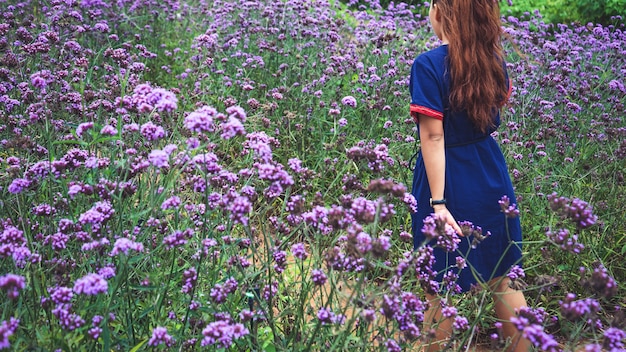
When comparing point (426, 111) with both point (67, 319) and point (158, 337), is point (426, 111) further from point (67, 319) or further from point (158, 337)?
point (67, 319)

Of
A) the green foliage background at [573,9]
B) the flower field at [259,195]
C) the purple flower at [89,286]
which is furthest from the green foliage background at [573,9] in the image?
the purple flower at [89,286]

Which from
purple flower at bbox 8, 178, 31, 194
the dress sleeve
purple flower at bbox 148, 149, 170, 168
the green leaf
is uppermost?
the dress sleeve

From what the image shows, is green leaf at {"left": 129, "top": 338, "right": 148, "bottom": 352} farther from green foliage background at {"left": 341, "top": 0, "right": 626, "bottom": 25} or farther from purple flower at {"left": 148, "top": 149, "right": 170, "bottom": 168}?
green foliage background at {"left": 341, "top": 0, "right": 626, "bottom": 25}

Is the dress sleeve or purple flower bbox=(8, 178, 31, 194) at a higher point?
the dress sleeve

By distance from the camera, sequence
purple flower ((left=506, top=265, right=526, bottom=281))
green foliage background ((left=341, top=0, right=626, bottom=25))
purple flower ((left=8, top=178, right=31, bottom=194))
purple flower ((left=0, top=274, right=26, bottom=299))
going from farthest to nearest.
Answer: green foliage background ((left=341, top=0, right=626, bottom=25)), purple flower ((left=506, top=265, right=526, bottom=281)), purple flower ((left=8, top=178, right=31, bottom=194)), purple flower ((left=0, top=274, right=26, bottom=299))

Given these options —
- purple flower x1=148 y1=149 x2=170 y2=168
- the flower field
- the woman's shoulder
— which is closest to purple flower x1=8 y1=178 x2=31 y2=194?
the flower field

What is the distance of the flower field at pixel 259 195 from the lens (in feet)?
6.30

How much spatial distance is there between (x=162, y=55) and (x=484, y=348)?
490cm

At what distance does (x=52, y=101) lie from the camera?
10.7ft

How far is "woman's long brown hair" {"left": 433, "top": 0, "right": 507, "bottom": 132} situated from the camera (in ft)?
8.64

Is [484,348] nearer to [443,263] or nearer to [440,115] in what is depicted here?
[443,263]

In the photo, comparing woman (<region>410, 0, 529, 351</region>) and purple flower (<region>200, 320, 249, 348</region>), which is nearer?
purple flower (<region>200, 320, 249, 348</region>)

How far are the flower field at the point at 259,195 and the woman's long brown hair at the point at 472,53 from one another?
0.52 m

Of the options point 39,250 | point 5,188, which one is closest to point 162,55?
→ point 5,188
